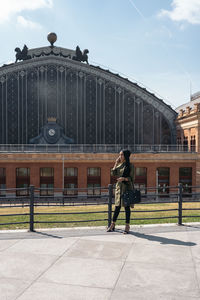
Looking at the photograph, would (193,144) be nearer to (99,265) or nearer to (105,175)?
(105,175)

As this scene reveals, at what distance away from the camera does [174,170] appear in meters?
40.5

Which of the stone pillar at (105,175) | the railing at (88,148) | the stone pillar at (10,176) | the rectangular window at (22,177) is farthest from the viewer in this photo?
the railing at (88,148)

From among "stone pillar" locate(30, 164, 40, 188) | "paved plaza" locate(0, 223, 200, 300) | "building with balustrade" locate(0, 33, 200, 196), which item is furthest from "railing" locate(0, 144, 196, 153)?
"paved plaza" locate(0, 223, 200, 300)

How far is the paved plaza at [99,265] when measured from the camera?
4691mm

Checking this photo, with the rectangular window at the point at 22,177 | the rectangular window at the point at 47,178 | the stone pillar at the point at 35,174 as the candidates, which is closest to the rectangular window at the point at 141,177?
the rectangular window at the point at 47,178

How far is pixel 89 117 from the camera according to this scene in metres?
44.8

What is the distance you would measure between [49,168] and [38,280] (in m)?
34.1

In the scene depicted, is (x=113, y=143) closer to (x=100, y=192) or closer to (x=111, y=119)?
(x=111, y=119)

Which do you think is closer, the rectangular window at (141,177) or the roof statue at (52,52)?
the rectangular window at (141,177)

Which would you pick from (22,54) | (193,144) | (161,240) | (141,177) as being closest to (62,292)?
(161,240)

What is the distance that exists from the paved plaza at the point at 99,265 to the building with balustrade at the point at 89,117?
1277 inches

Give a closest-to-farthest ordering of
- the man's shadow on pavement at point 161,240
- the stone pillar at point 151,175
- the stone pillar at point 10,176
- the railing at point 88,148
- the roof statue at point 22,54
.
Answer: the man's shadow on pavement at point 161,240, the stone pillar at point 10,176, the stone pillar at point 151,175, the railing at point 88,148, the roof statue at point 22,54

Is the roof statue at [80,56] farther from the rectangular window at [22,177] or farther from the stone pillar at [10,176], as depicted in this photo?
the stone pillar at [10,176]

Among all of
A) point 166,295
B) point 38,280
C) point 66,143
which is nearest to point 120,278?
point 166,295
